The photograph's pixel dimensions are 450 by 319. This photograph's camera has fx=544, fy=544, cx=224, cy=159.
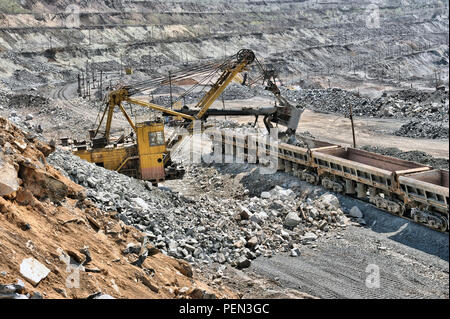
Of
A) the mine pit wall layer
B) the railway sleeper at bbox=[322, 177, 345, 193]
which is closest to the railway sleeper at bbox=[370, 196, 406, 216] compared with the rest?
the mine pit wall layer

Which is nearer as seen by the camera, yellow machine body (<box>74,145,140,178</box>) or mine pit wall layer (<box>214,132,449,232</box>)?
mine pit wall layer (<box>214,132,449,232</box>)

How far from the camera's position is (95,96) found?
51.6 metres

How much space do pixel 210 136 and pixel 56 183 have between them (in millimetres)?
15101

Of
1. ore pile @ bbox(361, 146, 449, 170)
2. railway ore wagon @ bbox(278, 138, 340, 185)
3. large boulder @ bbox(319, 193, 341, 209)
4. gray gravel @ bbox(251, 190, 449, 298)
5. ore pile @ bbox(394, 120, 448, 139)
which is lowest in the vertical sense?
gray gravel @ bbox(251, 190, 449, 298)

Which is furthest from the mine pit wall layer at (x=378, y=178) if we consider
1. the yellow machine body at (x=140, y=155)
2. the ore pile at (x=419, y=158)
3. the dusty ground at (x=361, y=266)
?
the yellow machine body at (x=140, y=155)

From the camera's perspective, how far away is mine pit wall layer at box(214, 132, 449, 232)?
14875 mm

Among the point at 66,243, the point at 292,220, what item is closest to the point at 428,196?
the point at 292,220

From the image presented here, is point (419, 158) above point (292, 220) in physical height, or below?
above

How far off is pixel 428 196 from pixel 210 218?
20.3 feet

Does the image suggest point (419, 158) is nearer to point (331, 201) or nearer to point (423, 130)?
point (331, 201)

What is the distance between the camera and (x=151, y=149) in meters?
20.4

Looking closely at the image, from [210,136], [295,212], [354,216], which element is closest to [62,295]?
[295,212]

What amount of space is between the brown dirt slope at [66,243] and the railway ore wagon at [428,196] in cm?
625

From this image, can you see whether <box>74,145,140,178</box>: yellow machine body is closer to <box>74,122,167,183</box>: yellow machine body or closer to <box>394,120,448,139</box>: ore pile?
<box>74,122,167,183</box>: yellow machine body
